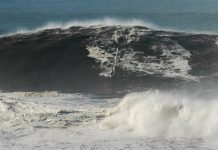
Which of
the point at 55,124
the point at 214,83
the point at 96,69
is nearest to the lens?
the point at 55,124

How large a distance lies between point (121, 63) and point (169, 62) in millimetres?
1442

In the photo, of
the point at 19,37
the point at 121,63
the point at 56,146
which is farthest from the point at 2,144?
the point at 19,37

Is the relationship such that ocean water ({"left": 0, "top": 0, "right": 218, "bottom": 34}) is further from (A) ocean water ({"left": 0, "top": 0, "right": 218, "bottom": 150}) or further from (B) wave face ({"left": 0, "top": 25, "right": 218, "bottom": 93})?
(A) ocean water ({"left": 0, "top": 0, "right": 218, "bottom": 150})

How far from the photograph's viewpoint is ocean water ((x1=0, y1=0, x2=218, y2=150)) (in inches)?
531

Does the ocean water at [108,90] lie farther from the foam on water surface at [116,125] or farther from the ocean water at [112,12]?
the ocean water at [112,12]

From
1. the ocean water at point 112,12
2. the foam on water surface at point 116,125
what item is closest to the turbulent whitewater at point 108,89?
the foam on water surface at point 116,125

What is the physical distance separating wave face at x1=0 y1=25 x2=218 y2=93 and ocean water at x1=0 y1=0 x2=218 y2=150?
3 cm

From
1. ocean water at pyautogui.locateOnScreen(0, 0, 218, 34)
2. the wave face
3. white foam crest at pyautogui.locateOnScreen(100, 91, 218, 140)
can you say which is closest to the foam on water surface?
white foam crest at pyautogui.locateOnScreen(100, 91, 218, 140)

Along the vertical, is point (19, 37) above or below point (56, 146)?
above

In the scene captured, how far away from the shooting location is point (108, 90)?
1855 cm

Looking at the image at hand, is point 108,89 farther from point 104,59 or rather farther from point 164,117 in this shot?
point 164,117

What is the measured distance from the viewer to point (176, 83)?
1870cm

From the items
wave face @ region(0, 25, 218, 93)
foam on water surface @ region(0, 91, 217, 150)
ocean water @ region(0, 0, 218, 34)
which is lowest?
foam on water surface @ region(0, 91, 217, 150)

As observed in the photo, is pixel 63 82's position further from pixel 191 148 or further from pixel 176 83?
pixel 191 148
